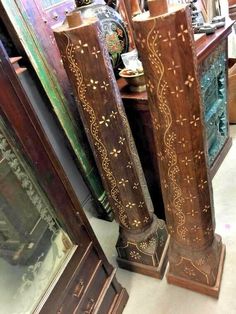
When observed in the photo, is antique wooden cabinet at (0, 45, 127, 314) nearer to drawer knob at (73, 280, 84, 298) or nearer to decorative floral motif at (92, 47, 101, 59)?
drawer knob at (73, 280, 84, 298)

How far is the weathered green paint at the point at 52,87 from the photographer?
3.79 feet

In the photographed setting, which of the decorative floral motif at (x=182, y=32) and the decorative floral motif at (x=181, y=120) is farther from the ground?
the decorative floral motif at (x=182, y=32)

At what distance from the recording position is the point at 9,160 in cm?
81

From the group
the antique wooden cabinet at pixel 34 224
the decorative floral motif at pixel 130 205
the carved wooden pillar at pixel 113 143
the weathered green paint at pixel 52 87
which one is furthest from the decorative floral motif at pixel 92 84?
the decorative floral motif at pixel 130 205

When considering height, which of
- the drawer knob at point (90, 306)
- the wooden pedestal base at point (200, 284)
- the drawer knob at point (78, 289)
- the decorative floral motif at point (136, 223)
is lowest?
the wooden pedestal base at point (200, 284)

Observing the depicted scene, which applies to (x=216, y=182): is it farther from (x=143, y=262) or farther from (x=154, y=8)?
(x=154, y=8)

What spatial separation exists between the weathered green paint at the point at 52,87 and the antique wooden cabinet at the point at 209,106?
1.03 feet

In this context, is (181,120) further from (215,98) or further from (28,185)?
(215,98)

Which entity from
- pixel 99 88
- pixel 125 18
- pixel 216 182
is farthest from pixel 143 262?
pixel 125 18

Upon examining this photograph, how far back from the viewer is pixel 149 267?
4.78 feet

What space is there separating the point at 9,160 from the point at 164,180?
570 mm

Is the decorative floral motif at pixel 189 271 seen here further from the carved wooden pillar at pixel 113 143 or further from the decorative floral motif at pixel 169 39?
the decorative floral motif at pixel 169 39

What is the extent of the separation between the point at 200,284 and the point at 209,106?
1024 millimetres

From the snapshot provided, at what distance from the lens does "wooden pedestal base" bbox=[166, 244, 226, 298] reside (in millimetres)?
1293
